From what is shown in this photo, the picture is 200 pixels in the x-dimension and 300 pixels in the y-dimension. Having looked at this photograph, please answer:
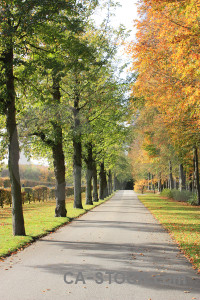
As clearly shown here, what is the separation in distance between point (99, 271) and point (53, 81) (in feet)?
34.4

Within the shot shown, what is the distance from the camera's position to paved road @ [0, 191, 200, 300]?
494cm

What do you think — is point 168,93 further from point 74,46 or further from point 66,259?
point 66,259

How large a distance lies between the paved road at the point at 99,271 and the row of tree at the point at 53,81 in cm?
328

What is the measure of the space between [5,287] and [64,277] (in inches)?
41.2

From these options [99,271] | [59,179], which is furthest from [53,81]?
[99,271]

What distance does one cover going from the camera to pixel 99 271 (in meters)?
6.16

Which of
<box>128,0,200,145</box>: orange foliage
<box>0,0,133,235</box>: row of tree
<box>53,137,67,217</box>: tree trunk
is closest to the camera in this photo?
<box>128,0,200,145</box>: orange foliage

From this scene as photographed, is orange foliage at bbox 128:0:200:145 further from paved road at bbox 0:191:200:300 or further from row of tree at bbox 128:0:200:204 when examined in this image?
paved road at bbox 0:191:200:300

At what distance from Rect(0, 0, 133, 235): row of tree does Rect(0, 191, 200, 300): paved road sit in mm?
3284

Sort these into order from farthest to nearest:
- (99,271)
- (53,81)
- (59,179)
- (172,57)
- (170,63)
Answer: (59,179)
(53,81)
(170,63)
(172,57)
(99,271)

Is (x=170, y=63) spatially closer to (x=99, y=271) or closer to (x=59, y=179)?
(x=59, y=179)

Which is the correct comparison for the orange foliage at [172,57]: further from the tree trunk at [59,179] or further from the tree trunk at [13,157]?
the tree trunk at [59,179]

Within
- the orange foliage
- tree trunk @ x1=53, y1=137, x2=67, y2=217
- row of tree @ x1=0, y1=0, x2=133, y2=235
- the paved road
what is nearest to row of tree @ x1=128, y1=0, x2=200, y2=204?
the orange foliage

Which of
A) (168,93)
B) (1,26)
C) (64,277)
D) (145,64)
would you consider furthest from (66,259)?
(168,93)
